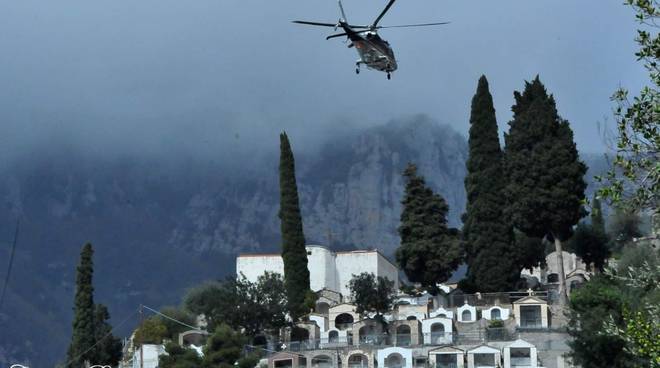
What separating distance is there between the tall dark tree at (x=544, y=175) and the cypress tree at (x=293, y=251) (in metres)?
13.4

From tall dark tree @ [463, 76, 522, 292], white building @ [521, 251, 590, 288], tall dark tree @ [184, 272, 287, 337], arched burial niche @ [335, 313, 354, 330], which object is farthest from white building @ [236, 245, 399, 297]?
tall dark tree @ [463, 76, 522, 292]

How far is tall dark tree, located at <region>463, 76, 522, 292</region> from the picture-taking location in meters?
65.1

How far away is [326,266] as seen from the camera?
263 ft

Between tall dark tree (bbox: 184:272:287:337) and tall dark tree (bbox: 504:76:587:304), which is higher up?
tall dark tree (bbox: 504:76:587:304)

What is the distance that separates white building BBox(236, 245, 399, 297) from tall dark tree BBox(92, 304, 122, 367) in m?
10.1

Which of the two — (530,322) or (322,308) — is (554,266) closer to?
(322,308)

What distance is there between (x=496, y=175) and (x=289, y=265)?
13.4 metres

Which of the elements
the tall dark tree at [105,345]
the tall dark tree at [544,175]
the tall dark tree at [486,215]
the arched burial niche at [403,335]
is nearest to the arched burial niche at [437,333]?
the arched burial niche at [403,335]

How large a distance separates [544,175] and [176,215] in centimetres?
13612

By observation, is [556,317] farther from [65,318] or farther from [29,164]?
[29,164]

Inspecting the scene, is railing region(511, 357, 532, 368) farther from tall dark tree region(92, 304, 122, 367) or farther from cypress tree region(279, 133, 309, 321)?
tall dark tree region(92, 304, 122, 367)

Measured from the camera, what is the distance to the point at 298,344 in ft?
206

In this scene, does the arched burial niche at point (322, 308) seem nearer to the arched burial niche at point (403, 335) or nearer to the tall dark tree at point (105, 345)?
the arched burial niche at point (403, 335)

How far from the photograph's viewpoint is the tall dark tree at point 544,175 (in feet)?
210
